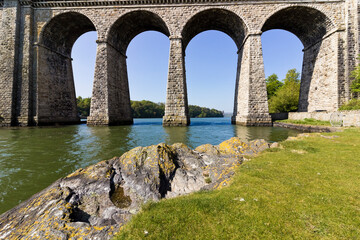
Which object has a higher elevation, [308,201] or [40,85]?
[40,85]

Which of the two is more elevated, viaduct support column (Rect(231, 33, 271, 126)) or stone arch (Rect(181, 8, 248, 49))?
stone arch (Rect(181, 8, 248, 49))

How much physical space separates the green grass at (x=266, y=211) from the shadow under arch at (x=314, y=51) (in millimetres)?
19058

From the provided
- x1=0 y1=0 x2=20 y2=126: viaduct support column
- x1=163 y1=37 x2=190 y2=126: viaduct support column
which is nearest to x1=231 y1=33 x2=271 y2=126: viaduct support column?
x1=163 y1=37 x2=190 y2=126: viaduct support column

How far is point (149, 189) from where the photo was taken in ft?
8.91

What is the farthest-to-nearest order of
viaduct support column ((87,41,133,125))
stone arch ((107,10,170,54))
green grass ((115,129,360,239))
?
1. stone arch ((107,10,170,54))
2. viaduct support column ((87,41,133,125))
3. green grass ((115,129,360,239))

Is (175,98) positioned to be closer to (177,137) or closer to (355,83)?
(177,137)

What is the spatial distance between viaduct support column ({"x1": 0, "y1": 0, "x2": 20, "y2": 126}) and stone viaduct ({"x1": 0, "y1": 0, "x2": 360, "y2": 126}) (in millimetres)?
97

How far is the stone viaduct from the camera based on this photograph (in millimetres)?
15383

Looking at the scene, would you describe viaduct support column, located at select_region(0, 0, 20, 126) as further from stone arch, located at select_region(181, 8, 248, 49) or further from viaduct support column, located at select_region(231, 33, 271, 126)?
viaduct support column, located at select_region(231, 33, 271, 126)

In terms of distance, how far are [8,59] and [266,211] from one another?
26757mm

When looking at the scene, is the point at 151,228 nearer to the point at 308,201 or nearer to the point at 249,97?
the point at 308,201

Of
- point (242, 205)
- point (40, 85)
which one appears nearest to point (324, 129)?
point (242, 205)

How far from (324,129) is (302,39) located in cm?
1619

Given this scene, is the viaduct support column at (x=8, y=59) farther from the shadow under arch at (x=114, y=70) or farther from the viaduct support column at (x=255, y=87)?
the viaduct support column at (x=255, y=87)
